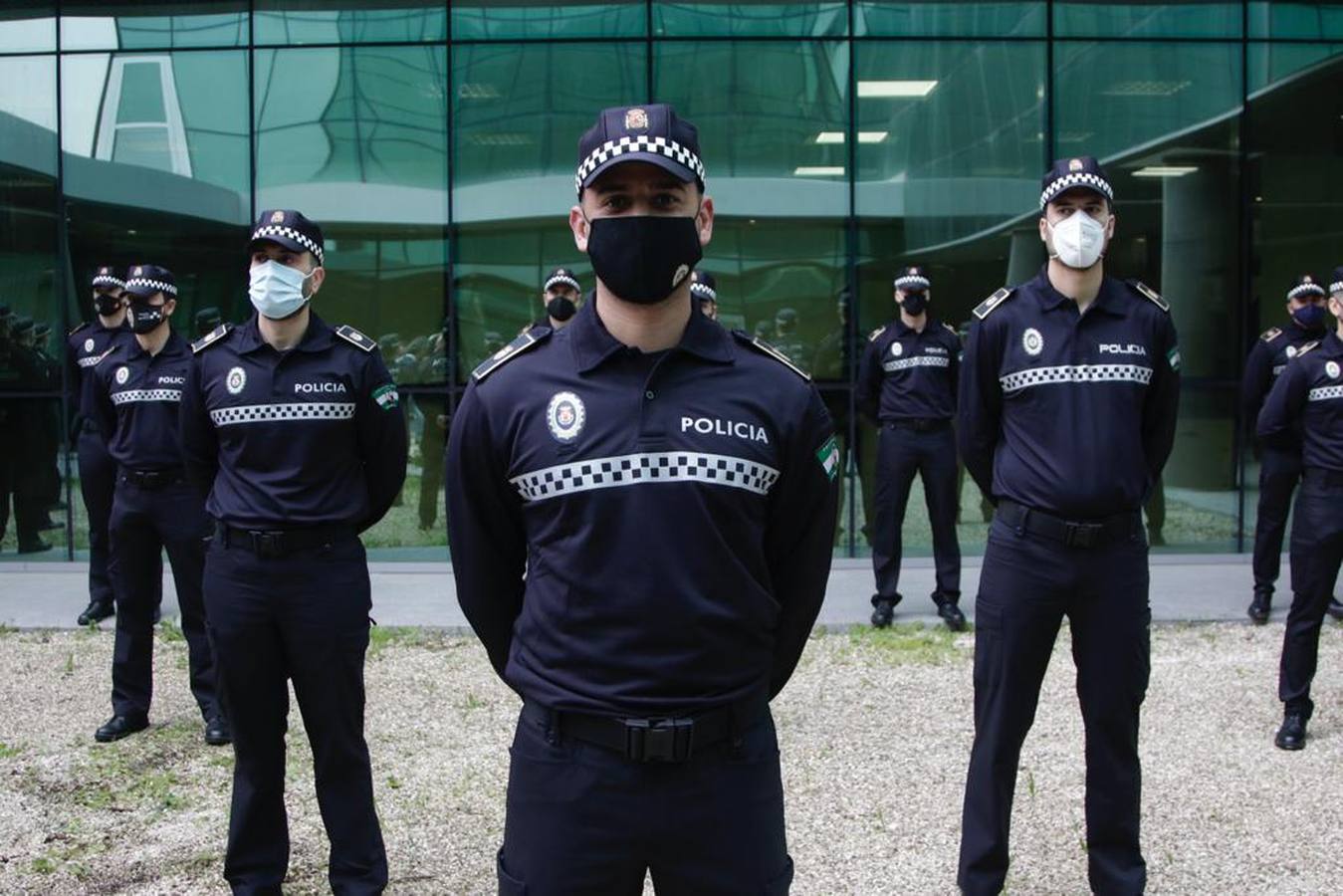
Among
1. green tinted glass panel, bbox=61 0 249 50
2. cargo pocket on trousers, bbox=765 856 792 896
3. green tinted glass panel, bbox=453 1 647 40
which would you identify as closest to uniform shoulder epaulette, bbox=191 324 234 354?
cargo pocket on trousers, bbox=765 856 792 896

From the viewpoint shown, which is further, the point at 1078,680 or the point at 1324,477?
the point at 1324,477

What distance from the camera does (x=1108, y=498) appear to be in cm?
455

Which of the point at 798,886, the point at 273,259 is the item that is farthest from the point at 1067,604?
the point at 273,259

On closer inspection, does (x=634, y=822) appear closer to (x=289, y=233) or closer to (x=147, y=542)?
(x=289, y=233)

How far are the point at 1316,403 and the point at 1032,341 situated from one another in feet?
10.7

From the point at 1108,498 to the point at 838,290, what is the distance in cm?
872

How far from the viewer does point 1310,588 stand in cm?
678

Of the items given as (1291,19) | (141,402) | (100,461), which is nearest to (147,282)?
(141,402)

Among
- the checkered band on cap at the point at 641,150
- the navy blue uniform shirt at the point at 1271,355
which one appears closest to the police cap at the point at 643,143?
the checkered band on cap at the point at 641,150

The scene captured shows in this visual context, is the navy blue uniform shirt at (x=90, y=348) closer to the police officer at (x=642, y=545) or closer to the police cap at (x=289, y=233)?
the police cap at (x=289, y=233)

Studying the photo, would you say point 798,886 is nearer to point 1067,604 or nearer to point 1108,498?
point 1067,604

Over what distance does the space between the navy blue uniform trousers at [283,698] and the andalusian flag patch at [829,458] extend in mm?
2413

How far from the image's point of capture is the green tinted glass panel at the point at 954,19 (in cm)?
1312

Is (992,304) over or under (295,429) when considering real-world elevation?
over
